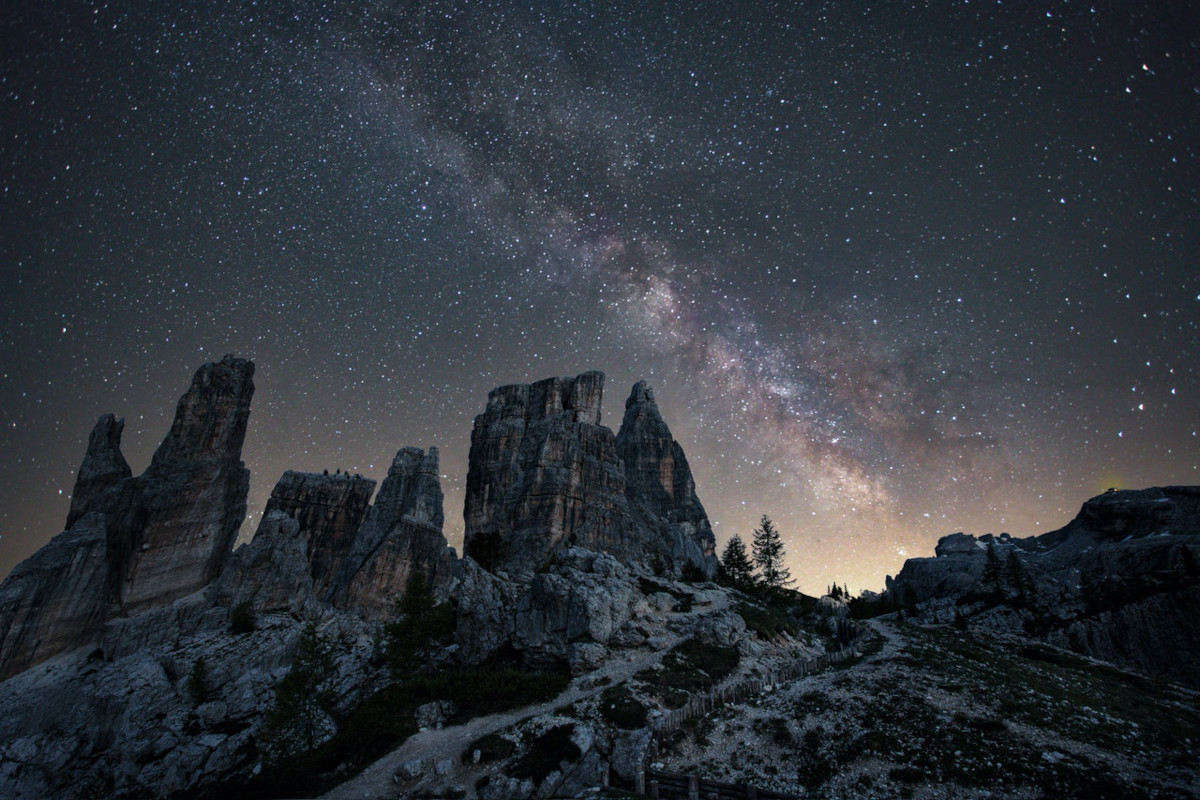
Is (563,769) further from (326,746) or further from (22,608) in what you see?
(22,608)

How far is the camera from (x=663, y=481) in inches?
5007

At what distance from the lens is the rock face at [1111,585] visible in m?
55.8

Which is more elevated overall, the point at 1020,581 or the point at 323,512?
the point at 323,512

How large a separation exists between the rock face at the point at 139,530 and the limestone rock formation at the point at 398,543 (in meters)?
17.0

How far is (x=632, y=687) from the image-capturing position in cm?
3422

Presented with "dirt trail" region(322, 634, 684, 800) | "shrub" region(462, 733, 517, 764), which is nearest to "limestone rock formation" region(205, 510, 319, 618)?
"dirt trail" region(322, 634, 684, 800)

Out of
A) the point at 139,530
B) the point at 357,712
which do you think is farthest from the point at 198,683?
the point at 357,712

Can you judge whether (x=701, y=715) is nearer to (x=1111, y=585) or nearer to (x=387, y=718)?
(x=387, y=718)

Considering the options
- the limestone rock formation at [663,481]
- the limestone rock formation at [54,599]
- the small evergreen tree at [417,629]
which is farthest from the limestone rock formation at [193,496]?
the limestone rock formation at [663,481]

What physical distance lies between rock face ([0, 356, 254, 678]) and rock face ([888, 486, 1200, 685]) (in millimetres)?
111836

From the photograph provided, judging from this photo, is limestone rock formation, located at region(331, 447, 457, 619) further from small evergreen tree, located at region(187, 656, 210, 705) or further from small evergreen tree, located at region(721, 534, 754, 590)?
small evergreen tree, located at region(721, 534, 754, 590)

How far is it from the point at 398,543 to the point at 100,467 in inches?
1623

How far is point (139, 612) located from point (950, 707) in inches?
3196

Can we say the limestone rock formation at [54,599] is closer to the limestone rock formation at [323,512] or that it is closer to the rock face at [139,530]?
the rock face at [139,530]
